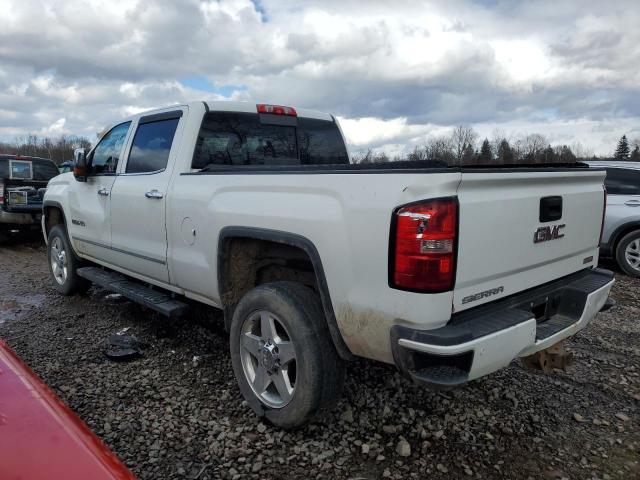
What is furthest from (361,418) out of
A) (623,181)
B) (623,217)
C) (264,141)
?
(623,181)

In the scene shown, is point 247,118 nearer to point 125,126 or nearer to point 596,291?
point 125,126

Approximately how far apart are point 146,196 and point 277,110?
1306 mm

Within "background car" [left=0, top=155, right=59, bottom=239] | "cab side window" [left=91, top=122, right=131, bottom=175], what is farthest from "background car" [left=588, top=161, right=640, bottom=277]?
"background car" [left=0, top=155, right=59, bottom=239]

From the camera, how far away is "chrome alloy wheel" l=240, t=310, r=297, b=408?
2785mm

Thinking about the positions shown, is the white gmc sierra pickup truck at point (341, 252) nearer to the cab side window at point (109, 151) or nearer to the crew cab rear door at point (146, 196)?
the crew cab rear door at point (146, 196)

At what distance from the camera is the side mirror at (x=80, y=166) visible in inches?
190

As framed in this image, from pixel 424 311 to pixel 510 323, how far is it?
1.58 feet

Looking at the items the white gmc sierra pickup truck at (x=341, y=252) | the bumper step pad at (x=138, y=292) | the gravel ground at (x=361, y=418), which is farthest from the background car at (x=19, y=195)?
the white gmc sierra pickup truck at (x=341, y=252)

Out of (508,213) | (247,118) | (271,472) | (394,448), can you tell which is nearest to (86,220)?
(247,118)

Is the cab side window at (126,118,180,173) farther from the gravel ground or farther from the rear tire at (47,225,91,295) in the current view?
the rear tire at (47,225,91,295)

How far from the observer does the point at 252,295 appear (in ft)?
9.43

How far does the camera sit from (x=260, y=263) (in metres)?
3.18

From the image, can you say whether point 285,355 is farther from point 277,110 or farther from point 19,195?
point 19,195

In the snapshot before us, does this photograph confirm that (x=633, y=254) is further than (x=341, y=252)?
Yes
